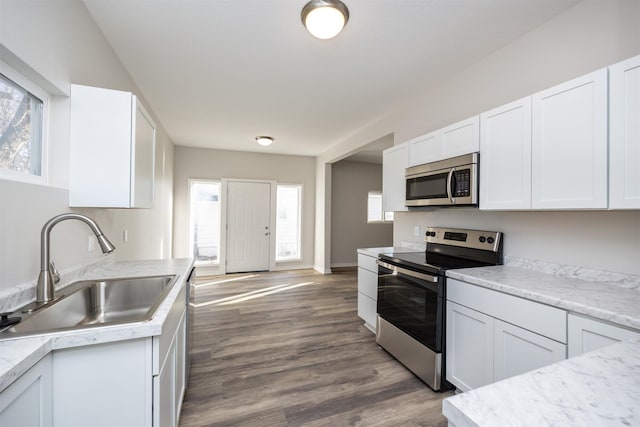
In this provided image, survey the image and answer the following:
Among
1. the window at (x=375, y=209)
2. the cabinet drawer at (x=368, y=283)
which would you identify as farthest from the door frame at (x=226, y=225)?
the cabinet drawer at (x=368, y=283)

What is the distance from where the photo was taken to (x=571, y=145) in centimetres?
150

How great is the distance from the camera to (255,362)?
2396 millimetres

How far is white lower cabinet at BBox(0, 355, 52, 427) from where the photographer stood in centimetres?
77

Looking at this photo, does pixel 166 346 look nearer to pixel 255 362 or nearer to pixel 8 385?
pixel 8 385

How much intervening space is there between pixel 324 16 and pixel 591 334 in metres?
2.25

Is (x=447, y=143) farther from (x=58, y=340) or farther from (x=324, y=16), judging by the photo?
(x=58, y=340)

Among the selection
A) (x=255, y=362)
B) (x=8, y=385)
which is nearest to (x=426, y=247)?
(x=255, y=362)

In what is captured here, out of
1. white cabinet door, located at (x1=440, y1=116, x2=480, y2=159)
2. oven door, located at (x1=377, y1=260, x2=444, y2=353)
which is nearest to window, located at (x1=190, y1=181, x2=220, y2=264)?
oven door, located at (x1=377, y1=260, x2=444, y2=353)

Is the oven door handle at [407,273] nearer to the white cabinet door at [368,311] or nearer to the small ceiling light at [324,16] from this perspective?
the white cabinet door at [368,311]

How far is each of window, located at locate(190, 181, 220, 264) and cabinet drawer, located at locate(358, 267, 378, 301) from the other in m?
3.71

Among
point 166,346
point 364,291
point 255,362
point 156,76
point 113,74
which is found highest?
point 156,76

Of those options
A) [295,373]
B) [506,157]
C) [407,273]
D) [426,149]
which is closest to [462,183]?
[506,157]

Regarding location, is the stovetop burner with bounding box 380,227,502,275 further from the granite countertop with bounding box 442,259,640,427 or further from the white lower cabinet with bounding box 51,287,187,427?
the white lower cabinet with bounding box 51,287,187,427

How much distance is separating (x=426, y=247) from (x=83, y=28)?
3.29 m
